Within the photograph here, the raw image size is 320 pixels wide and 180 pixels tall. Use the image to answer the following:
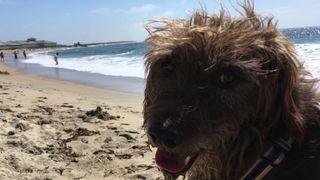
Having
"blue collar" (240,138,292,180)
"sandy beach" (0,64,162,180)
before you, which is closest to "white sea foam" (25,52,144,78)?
"sandy beach" (0,64,162,180)

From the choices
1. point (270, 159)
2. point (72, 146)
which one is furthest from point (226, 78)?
point (72, 146)

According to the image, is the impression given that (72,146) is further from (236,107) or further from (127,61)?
(127,61)

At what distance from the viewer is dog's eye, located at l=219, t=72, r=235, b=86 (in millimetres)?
2504

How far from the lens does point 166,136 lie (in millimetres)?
2309

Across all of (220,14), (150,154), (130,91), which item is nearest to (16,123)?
(150,154)

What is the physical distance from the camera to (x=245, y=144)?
2.51m

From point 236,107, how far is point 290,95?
27cm

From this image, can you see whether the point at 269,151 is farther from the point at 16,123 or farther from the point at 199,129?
the point at 16,123

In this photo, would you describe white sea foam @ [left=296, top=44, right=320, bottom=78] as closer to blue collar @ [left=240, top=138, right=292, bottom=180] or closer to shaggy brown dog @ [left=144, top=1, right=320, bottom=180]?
shaggy brown dog @ [left=144, top=1, right=320, bottom=180]

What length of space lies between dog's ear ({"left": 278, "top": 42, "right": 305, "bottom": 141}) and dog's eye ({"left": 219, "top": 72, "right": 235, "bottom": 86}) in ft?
0.79

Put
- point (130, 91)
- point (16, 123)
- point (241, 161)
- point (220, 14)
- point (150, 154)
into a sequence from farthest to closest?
point (130, 91) → point (16, 123) → point (150, 154) → point (220, 14) → point (241, 161)

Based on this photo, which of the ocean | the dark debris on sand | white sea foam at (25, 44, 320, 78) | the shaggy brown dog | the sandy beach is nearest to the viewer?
the shaggy brown dog

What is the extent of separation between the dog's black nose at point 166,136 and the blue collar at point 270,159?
47 cm

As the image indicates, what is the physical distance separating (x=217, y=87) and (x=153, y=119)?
1.24 ft
